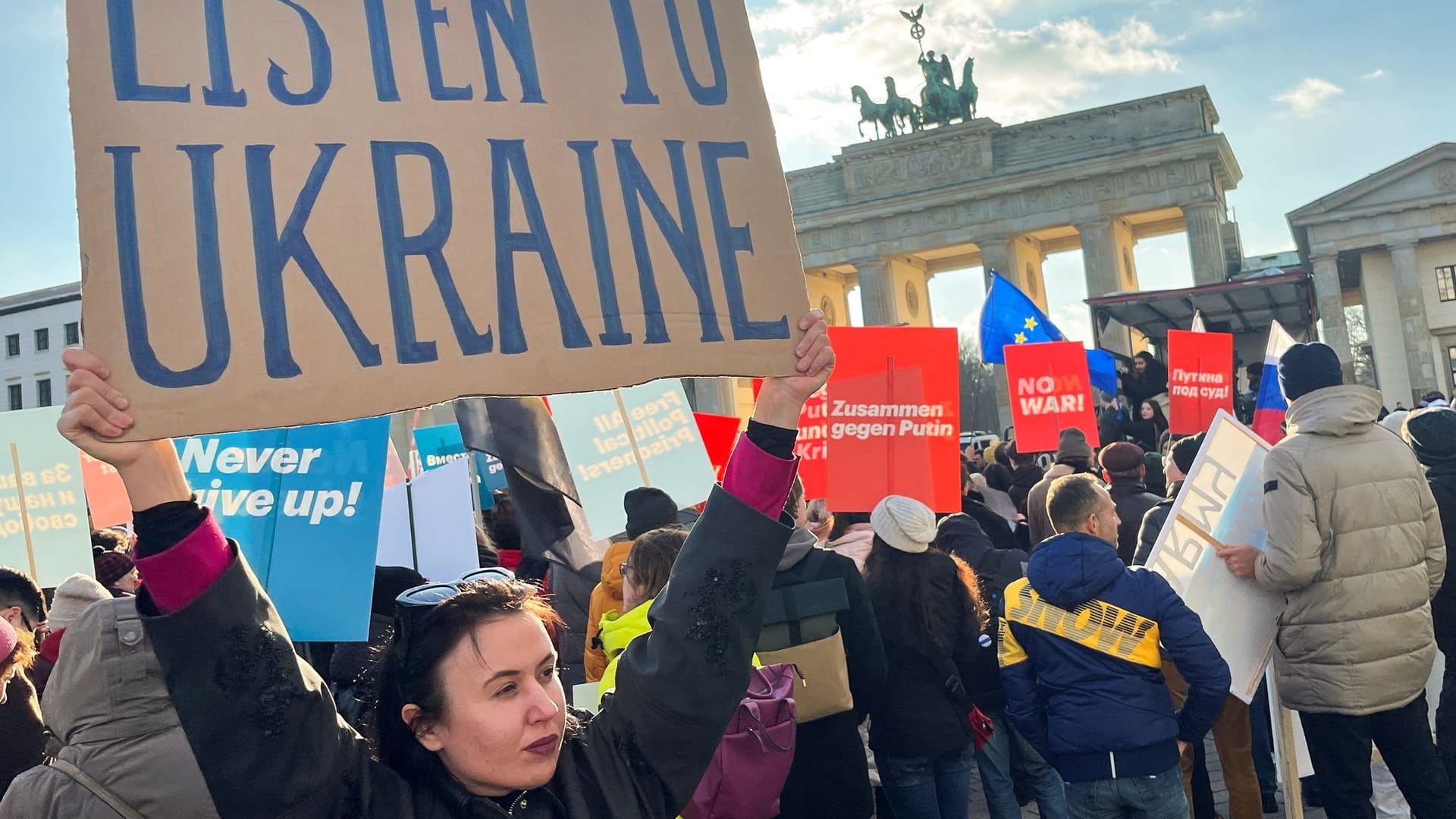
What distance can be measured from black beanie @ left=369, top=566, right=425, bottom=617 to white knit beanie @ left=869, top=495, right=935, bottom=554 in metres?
1.66

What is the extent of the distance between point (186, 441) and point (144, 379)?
2.80 metres

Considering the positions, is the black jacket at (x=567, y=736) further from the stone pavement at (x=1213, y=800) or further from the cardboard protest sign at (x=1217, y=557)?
Result: the stone pavement at (x=1213, y=800)

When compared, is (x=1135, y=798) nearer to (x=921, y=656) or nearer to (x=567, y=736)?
(x=921, y=656)

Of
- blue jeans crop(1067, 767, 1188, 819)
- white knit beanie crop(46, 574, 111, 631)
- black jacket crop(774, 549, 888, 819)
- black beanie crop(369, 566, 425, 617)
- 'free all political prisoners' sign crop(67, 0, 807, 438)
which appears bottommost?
blue jeans crop(1067, 767, 1188, 819)

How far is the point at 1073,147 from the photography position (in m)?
44.3

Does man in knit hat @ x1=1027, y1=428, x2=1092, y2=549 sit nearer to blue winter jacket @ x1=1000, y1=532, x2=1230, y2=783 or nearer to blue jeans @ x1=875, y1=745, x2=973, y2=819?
blue jeans @ x1=875, y1=745, x2=973, y2=819

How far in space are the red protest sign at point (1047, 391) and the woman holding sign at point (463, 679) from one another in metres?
7.67

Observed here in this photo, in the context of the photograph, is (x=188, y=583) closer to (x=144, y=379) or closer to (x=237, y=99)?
(x=144, y=379)

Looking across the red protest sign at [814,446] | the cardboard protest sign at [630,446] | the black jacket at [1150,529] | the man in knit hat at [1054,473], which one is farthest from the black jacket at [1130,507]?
the cardboard protest sign at [630,446]

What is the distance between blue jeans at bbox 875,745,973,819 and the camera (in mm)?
4582

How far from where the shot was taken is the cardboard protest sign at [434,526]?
16.3 feet

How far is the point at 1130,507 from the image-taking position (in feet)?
19.6

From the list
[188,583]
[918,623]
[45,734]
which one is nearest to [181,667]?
[188,583]

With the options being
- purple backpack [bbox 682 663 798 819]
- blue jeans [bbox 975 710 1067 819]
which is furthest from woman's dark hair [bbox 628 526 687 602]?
blue jeans [bbox 975 710 1067 819]
